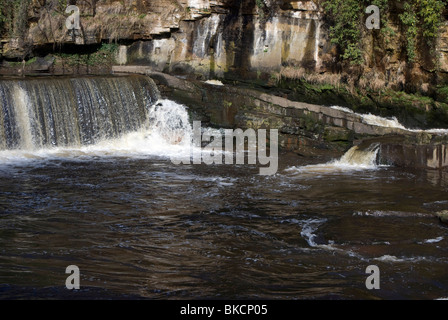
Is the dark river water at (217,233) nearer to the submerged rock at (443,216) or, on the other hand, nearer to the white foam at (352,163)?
the submerged rock at (443,216)

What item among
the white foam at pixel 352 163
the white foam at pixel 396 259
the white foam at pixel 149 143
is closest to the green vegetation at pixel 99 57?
the white foam at pixel 149 143

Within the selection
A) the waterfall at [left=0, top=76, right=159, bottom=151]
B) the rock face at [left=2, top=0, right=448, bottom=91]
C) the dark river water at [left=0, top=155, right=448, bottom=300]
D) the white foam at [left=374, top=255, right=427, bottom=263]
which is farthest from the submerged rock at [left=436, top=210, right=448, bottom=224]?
the rock face at [left=2, top=0, right=448, bottom=91]

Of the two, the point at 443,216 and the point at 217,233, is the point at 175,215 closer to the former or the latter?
the point at 217,233

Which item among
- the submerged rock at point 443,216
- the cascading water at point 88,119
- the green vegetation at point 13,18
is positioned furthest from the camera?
the green vegetation at point 13,18

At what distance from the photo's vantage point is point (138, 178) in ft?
35.4

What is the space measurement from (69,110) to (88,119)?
0.52 meters

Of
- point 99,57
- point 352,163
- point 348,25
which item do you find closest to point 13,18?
point 99,57

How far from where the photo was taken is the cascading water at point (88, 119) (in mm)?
13383

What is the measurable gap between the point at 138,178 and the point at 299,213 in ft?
12.0

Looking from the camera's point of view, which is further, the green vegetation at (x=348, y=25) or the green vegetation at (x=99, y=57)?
the green vegetation at (x=99, y=57)

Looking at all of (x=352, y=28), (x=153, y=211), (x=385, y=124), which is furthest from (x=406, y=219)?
(x=352, y=28)

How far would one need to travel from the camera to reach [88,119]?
1421cm

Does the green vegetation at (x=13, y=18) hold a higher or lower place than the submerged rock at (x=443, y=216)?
higher
